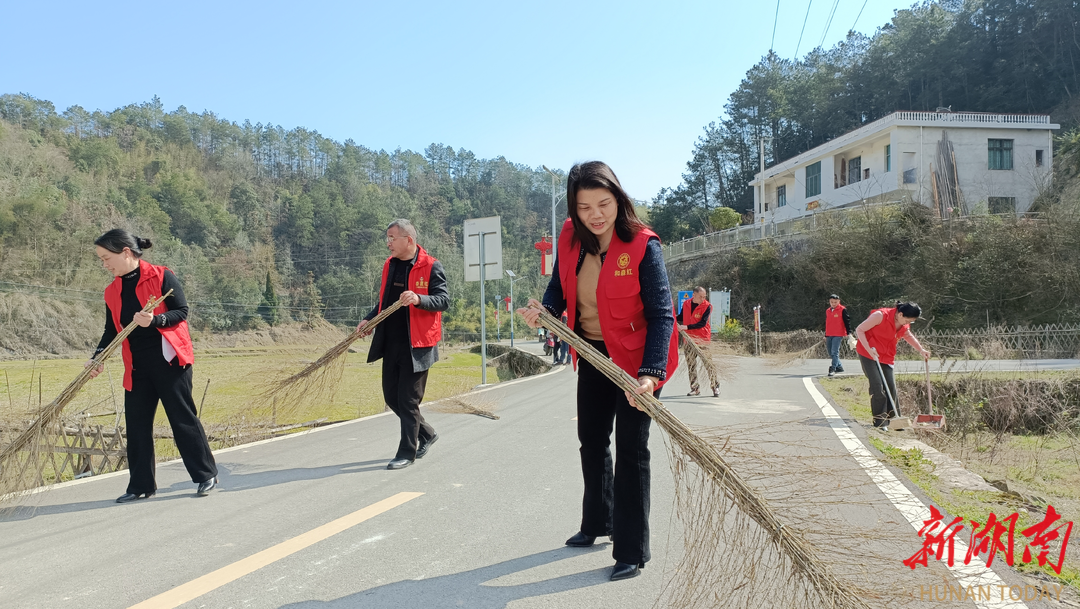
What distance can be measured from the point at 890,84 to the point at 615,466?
63.7m

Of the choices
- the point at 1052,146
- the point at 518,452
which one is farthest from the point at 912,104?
the point at 518,452

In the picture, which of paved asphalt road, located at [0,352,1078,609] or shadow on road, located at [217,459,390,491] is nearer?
paved asphalt road, located at [0,352,1078,609]

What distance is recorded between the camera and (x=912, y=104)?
56.2m

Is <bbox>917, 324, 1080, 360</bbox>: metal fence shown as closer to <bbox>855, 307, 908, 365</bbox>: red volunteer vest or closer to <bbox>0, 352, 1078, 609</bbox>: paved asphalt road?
<bbox>855, 307, 908, 365</bbox>: red volunteer vest

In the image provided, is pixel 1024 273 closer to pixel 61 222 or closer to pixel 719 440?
pixel 719 440

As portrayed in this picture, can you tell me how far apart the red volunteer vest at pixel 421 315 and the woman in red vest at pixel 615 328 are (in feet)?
8.00

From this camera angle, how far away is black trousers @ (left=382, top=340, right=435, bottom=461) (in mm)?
5926

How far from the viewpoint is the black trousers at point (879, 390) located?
7953 millimetres

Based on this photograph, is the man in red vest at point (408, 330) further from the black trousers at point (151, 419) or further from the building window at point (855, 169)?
the building window at point (855, 169)


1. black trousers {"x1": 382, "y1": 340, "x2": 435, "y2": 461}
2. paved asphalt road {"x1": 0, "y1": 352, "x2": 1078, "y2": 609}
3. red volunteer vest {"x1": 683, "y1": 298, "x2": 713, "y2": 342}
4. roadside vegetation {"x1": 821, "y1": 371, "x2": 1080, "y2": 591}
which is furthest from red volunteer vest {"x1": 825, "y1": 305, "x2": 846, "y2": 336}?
black trousers {"x1": 382, "y1": 340, "x2": 435, "y2": 461}

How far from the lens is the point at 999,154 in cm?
3775

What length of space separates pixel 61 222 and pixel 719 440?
70.4 meters

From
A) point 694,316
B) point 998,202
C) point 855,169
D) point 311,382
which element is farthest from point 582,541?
point 855,169

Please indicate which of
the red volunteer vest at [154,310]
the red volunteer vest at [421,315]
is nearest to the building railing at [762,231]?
the red volunteer vest at [421,315]
